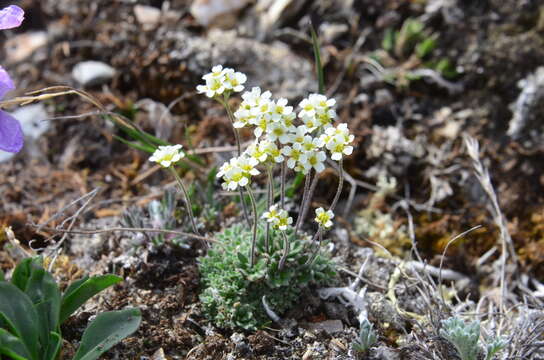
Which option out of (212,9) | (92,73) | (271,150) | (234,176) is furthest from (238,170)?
(212,9)

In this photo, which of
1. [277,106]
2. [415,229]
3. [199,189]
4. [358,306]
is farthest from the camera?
[415,229]

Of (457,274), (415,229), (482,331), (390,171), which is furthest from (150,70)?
(482,331)

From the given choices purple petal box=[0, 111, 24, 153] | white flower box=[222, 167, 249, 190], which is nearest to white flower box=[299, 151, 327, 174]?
white flower box=[222, 167, 249, 190]

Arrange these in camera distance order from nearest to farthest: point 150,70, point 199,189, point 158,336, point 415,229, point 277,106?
1. point 277,106
2. point 158,336
3. point 199,189
4. point 415,229
5. point 150,70

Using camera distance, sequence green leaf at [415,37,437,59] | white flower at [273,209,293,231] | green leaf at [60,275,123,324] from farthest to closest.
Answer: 1. green leaf at [415,37,437,59]
2. green leaf at [60,275,123,324]
3. white flower at [273,209,293,231]

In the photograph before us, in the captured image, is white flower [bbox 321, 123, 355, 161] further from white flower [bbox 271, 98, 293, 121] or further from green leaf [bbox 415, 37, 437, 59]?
green leaf [bbox 415, 37, 437, 59]

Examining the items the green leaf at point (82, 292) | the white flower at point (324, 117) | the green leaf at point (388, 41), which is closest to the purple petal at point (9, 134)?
the green leaf at point (82, 292)

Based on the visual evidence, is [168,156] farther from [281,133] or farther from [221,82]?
[281,133]

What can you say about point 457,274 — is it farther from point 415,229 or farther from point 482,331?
point 482,331
